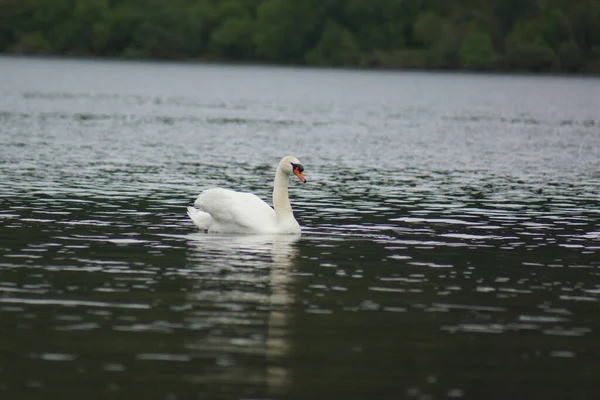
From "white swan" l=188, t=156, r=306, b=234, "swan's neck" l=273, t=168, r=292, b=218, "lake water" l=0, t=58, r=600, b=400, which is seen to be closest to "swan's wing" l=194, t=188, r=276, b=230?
"white swan" l=188, t=156, r=306, b=234

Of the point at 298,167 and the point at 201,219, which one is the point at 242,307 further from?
the point at 298,167

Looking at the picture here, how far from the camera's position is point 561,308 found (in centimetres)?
1833

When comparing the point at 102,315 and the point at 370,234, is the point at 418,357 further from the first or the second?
the point at 370,234

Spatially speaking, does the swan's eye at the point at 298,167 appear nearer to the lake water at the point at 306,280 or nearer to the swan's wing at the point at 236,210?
the swan's wing at the point at 236,210

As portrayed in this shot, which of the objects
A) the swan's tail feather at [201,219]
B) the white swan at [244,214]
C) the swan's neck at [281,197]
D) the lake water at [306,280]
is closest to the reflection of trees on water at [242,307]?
the lake water at [306,280]

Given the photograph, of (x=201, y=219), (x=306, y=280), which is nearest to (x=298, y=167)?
(x=201, y=219)

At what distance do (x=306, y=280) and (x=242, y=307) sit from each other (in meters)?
2.58

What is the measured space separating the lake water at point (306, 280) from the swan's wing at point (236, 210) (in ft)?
1.59

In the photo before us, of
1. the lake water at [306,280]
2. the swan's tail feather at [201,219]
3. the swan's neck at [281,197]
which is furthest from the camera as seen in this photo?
the swan's tail feather at [201,219]

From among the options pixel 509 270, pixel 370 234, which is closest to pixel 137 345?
pixel 509 270

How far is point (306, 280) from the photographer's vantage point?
19984 mm

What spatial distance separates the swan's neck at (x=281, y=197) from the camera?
82.3 feet

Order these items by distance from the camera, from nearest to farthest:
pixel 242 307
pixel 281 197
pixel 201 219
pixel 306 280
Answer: pixel 242 307 → pixel 306 280 → pixel 281 197 → pixel 201 219

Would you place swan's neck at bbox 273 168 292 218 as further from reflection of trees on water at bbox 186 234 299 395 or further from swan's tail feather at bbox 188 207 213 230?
swan's tail feather at bbox 188 207 213 230
